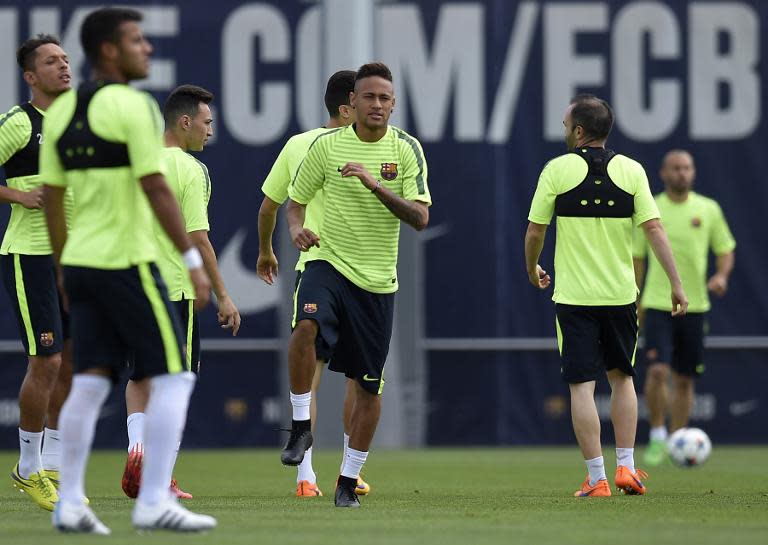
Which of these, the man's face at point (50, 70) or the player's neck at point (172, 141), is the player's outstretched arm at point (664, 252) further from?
the man's face at point (50, 70)

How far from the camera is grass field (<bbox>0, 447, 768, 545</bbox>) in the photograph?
572 cm

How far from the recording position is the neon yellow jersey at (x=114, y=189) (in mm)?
5562

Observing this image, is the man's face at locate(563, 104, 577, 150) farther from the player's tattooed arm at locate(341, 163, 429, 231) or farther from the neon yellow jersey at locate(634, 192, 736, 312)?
the neon yellow jersey at locate(634, 192, 736, 312)

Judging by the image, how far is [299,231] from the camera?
293 inches

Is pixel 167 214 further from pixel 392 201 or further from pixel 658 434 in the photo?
pixel 658 434

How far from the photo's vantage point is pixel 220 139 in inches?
589

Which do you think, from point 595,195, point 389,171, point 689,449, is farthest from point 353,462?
point 689,449

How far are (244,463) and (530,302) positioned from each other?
12.3 ft

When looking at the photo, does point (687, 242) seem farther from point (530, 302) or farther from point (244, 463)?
point (244, 463)

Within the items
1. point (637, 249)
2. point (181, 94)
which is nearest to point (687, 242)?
point (637, 249)

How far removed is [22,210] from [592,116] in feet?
9.87

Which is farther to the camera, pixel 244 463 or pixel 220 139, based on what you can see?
pixel 220 139

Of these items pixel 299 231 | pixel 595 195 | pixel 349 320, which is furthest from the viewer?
pixel 595 195

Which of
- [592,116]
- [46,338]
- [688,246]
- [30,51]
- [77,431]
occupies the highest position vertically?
[30,51]
